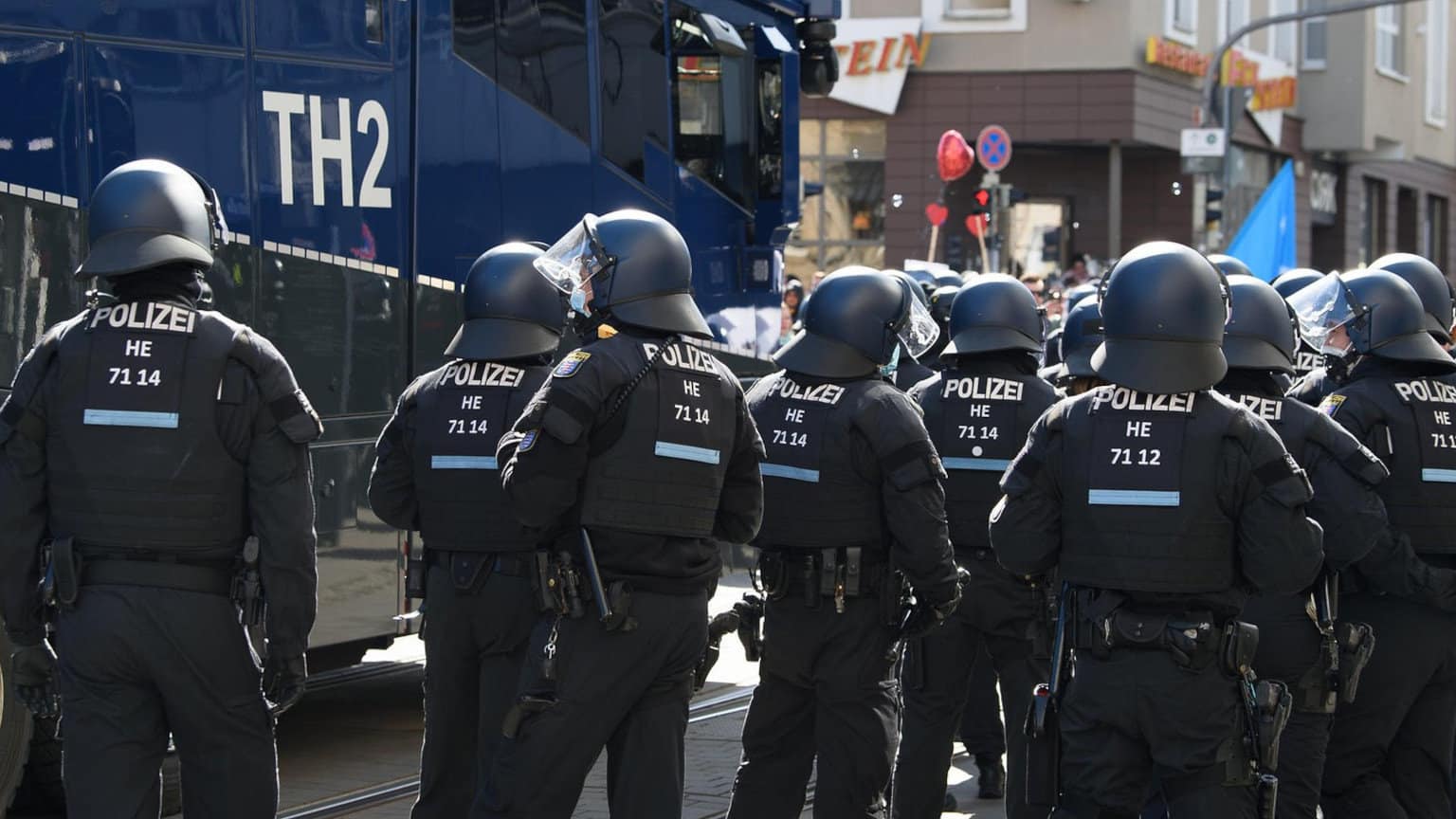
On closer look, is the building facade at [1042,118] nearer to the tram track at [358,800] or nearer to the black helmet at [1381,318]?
the tram track at [358,800]

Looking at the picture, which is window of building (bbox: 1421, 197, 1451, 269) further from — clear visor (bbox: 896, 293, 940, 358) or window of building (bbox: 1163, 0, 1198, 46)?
clear visor (bbox: 896, 293, 940, 358)

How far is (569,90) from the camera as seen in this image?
30.8 feet

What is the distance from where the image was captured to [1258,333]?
6180mm

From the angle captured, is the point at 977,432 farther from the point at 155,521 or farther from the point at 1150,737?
the point at 155,521

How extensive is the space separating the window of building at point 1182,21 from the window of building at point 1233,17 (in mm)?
1312

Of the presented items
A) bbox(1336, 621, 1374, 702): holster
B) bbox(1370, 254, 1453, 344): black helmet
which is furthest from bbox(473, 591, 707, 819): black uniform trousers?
bbox(1370, 254, 1453, 344): black helmet

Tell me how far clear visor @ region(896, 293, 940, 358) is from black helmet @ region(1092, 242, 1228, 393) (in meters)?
1.23

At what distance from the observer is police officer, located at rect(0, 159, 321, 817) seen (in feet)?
16.8

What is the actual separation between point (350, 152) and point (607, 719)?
349 centimetres

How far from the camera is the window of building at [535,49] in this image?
8.76 metres

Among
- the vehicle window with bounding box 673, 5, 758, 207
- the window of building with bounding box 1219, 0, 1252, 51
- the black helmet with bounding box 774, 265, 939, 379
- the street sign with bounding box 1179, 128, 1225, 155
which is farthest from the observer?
the window of building with bounding box 1219, 0, 1252, 51

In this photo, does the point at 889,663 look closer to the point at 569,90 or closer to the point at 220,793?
the point at 220,793

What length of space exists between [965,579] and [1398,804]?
1.49 meters

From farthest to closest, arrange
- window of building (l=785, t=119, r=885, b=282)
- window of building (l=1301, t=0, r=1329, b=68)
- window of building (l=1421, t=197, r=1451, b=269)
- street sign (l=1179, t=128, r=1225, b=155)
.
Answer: window of building (l=1421, t=197, r=1451, b=269) < window of building (l=1301, t=0, r=1329, b=68) < window of building (l=785, t=119, r=885, b=282) < street sign (l=1179, t=128, r=1225, b=155)
